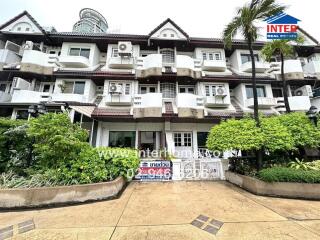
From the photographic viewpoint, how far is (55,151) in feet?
20.5

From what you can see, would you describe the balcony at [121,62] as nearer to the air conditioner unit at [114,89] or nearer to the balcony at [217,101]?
the air conditioner unit at [114,89]

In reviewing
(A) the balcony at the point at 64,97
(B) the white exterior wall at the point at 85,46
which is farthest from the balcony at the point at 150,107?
(B) the white exterior wall at the point at 85,46

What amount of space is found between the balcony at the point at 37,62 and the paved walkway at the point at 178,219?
40.9 feet

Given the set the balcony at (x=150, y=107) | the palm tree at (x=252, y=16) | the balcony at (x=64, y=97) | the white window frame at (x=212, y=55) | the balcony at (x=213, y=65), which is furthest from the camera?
the white window frame at (x=212, y=55)

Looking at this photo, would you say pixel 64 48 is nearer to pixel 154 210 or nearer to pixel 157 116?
pixel 157 116

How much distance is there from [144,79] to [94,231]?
41.0 feet

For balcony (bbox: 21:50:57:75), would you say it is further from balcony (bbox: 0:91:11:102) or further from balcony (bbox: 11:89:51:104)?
balcony (bbox: 0:91:11:102)

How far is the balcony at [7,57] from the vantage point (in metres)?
13.4

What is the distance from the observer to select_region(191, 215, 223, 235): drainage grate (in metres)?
3.87

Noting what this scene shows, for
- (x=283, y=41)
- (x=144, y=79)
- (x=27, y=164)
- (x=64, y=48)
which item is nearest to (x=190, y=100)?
(x=144, y=79)

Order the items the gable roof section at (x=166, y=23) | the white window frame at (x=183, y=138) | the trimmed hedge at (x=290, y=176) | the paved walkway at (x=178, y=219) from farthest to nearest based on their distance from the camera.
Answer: the gable roof section at (x=166, y=23)
the white window frame at (x=183, y=138)
the trimmed hedge at (x=290, y=176)
the paved walkway at (x=178, y=219)

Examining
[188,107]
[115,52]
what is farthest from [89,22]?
[188,107]

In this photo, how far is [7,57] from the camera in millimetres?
13555

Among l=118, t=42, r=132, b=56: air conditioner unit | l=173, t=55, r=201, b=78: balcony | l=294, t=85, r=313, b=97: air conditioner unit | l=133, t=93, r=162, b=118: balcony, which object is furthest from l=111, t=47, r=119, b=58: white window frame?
l=294, t=85, r=313, b=97: air conditioner unit
